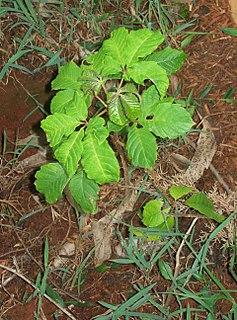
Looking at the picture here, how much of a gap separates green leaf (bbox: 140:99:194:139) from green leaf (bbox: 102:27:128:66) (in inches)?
7.1

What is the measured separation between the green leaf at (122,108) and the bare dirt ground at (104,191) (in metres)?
0.66

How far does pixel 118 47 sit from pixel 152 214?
682 millimetres

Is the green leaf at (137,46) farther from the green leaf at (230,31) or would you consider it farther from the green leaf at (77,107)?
the green leaf at (230,31)

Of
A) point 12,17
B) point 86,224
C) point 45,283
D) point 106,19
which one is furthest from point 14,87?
point 45,283

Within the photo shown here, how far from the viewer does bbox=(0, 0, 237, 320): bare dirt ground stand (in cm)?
212

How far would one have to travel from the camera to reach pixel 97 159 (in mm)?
1615

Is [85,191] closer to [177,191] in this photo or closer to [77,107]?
[77,107]

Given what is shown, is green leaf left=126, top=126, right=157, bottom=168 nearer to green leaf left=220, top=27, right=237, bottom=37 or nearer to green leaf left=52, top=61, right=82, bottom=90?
green leaf left=52, top=61, right=82, bottom=90

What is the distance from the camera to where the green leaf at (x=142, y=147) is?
1637 millimetres

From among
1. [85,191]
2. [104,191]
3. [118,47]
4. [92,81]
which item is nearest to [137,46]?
[118,47]

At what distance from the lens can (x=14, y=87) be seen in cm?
245

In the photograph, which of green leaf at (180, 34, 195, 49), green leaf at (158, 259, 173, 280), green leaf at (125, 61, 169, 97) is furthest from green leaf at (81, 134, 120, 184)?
green leaf at (180, 34, 195, 49)

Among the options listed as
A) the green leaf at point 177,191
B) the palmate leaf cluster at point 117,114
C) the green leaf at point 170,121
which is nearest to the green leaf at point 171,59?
the palmate leaf cluster at point 117,114

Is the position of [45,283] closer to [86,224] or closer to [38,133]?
[86,224]
